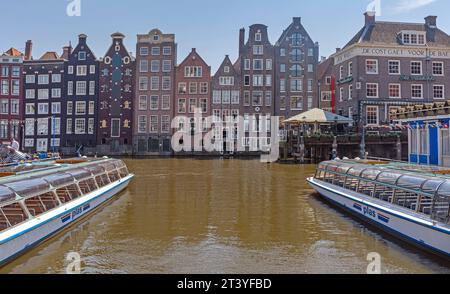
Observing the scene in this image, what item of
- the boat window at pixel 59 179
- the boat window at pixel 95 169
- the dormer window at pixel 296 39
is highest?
the dormer window at pixel 296 39

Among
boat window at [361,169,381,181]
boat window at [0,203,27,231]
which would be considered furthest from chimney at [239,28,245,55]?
boat window at [0,203,27,231]

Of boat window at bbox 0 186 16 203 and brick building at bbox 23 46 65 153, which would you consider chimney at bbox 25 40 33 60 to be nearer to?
brick building at bbox 23 46 65 153

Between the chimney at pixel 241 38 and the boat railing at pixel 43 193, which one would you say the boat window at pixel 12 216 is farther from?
the chimney at pixel 241 38

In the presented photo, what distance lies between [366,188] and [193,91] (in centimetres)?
5078

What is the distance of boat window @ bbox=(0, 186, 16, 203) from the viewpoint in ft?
31.3

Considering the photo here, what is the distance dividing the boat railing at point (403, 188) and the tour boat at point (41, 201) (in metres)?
9.64

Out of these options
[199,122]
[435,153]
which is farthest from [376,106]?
[435,153]

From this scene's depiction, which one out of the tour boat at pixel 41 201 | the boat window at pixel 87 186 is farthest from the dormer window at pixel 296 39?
the boat window at pixel 87 186

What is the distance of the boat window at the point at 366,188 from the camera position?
550 inches

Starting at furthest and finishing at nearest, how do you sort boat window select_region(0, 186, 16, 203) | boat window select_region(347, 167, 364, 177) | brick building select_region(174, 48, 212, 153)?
brick building select_region(174, 48, 212, 153) < boat window select_region(347, 167, 364, 177) < boat window select_region(0, 186, 16, 203)

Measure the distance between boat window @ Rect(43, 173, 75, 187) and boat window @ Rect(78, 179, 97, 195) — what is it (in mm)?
1381

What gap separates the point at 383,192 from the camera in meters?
13.1
